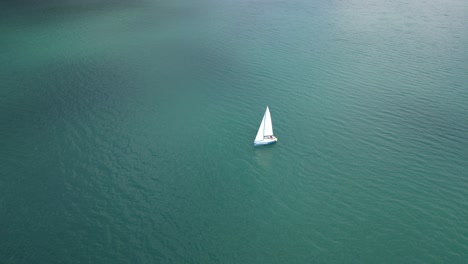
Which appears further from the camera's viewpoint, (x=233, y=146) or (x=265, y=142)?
(x=233, y=146)

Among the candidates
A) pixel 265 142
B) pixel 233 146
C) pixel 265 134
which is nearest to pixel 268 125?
pixel 265 134

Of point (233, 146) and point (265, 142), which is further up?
point (265, 142)

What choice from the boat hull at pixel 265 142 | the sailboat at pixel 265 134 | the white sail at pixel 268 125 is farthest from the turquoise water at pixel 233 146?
the white sail at pixel 268 125

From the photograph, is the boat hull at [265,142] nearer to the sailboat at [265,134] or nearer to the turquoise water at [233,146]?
the sailboat at [265,134]

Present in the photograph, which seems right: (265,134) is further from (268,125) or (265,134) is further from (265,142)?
(268,125)

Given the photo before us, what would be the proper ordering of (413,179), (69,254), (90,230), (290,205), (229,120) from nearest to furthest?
1. (69,254)
2. (90,230)
3. (290,205)
4. (413,179)
5. (229,120)

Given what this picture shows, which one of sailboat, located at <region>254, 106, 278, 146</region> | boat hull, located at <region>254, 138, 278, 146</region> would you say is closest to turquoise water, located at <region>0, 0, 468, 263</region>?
boat hull, located at <region>254, 138, 278, 146</region>

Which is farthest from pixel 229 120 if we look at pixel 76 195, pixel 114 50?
pixel 114 50

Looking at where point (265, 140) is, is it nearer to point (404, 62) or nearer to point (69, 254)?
point (69, 254)
